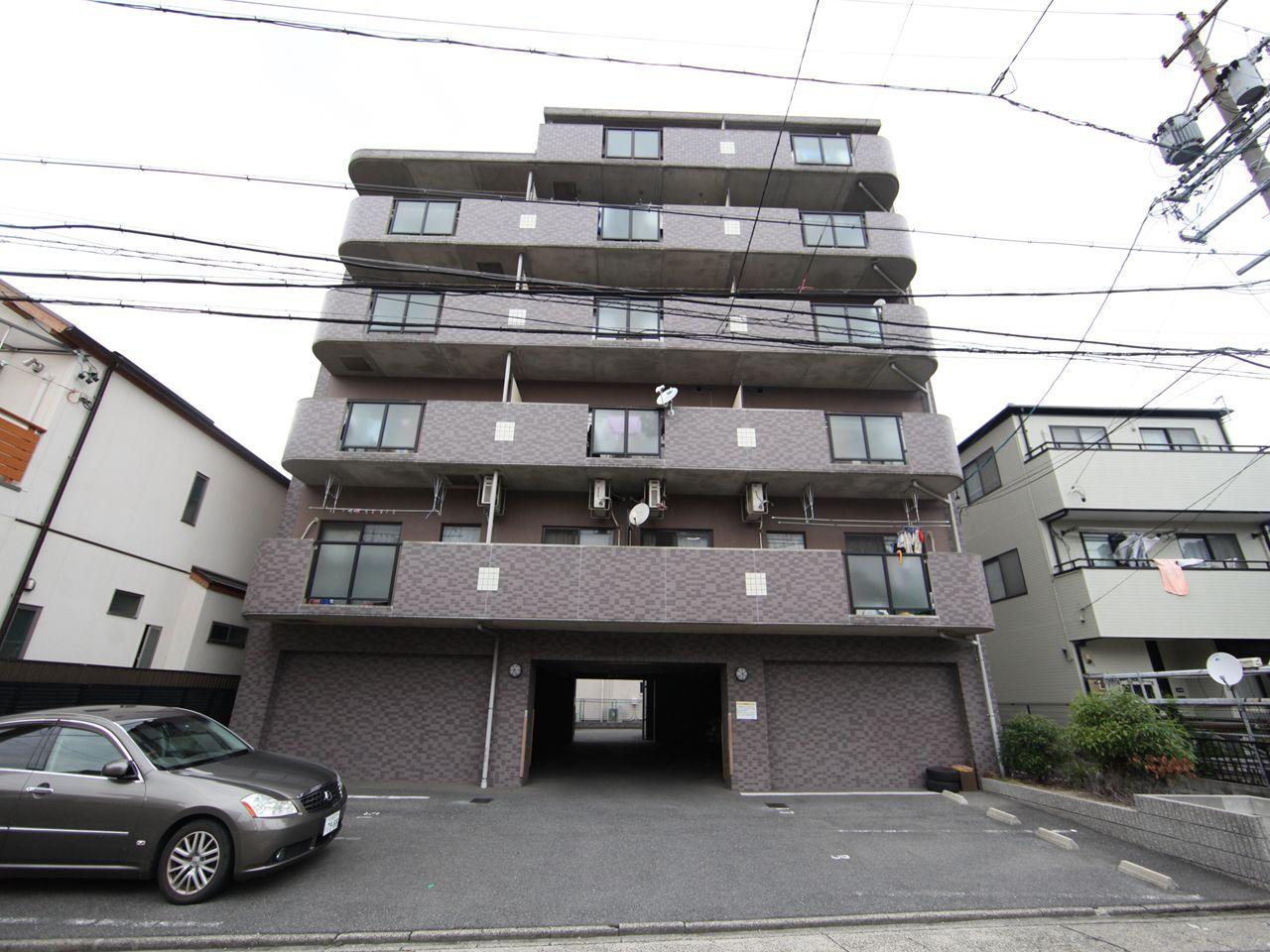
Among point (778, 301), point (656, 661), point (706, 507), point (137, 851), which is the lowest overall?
point (137, 851)

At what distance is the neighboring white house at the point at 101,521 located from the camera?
27.9 feet

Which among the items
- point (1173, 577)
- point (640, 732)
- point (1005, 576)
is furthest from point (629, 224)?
point (640, 732)

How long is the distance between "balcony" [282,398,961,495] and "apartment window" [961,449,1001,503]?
19.6ft

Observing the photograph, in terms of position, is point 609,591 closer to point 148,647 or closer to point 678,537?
point 678,537

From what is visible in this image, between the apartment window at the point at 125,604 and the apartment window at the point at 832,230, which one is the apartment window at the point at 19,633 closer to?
the apartment window at the point at 125,604

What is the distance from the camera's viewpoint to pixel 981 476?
17.0m

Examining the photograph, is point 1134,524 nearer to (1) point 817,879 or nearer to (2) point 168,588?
(1) point 817,879

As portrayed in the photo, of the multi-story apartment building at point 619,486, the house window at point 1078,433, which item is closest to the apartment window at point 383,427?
the multi-story apartment building at point 619,486

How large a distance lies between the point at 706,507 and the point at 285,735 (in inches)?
377

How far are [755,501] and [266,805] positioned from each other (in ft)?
29.9

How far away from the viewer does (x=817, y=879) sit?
5.73m

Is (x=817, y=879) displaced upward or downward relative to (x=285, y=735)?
downward

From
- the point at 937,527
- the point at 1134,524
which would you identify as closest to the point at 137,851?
the point at 937,527

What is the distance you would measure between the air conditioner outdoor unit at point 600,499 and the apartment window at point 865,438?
4.88 metres
